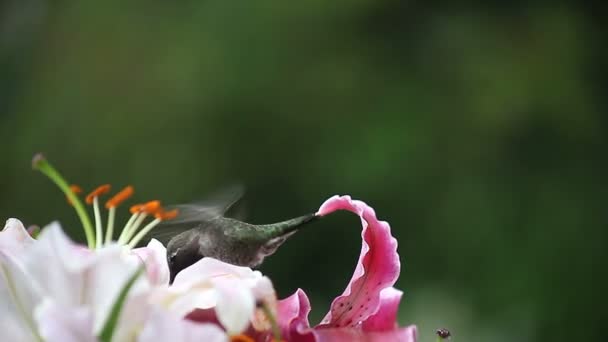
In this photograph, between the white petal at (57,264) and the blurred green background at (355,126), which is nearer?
the white petal at (57,264)

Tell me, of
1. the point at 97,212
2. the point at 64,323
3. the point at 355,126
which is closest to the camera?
the point at 64,323

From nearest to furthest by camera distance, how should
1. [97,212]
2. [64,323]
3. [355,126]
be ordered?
[64,323], [97,212], [355,126]

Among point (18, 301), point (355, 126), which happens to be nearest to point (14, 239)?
point (18, 301)

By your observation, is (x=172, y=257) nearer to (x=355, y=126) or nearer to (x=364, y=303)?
(x=364, y=303)

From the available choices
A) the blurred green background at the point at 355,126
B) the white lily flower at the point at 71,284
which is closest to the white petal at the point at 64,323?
the white lily flower at the point at 71,284

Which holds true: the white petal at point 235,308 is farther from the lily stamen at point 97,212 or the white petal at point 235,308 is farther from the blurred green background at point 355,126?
the blurred green background at point 355,126

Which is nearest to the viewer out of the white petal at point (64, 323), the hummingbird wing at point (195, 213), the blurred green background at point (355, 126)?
the white petal at point (64, 323)
